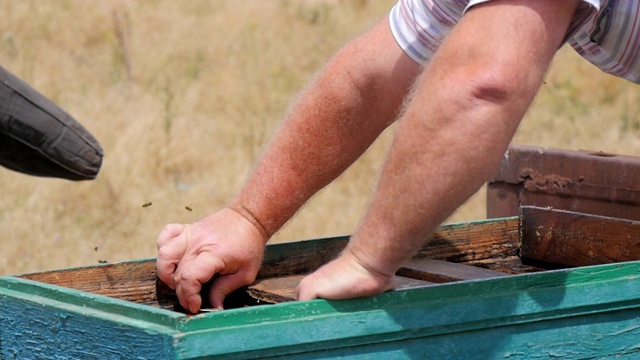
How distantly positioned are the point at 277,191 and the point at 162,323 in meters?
0.78

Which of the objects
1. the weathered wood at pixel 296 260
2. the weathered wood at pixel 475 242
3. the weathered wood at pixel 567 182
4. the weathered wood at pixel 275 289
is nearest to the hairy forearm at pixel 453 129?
the weathered wood at pixel 296 260

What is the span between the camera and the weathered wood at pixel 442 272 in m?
2.30

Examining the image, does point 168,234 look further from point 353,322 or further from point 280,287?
point 353,322

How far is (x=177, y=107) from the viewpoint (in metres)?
6.25

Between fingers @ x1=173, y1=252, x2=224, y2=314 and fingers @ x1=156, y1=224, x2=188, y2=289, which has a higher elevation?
fingers @ x1=156, y1=224, x2=188, y2=289

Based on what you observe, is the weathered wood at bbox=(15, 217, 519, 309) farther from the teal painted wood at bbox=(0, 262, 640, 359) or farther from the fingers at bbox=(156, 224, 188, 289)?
A: the teal painted wood at bbox=(0, 262, 640, 359)

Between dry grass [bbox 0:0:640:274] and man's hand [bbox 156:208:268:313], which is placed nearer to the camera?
man's hand [bbox 156:208:268:313]

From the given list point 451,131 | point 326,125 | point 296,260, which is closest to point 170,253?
point 296,260

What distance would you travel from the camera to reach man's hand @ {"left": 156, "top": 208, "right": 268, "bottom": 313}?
6.95ft

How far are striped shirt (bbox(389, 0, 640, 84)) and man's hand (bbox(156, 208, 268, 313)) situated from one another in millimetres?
574

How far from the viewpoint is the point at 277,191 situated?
2.33 meters

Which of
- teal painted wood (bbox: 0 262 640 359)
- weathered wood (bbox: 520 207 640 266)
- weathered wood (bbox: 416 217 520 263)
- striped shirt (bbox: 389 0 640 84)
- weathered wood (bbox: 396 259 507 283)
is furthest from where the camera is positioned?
weathered wood (bbox: 416 217 520 263)

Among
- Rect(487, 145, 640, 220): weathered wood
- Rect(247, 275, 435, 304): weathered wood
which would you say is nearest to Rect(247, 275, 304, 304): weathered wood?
Rect(247, 275, 435, 304): weathered wood

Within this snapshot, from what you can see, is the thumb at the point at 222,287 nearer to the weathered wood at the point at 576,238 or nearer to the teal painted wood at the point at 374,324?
the teal painted wood at the point at 374,324
